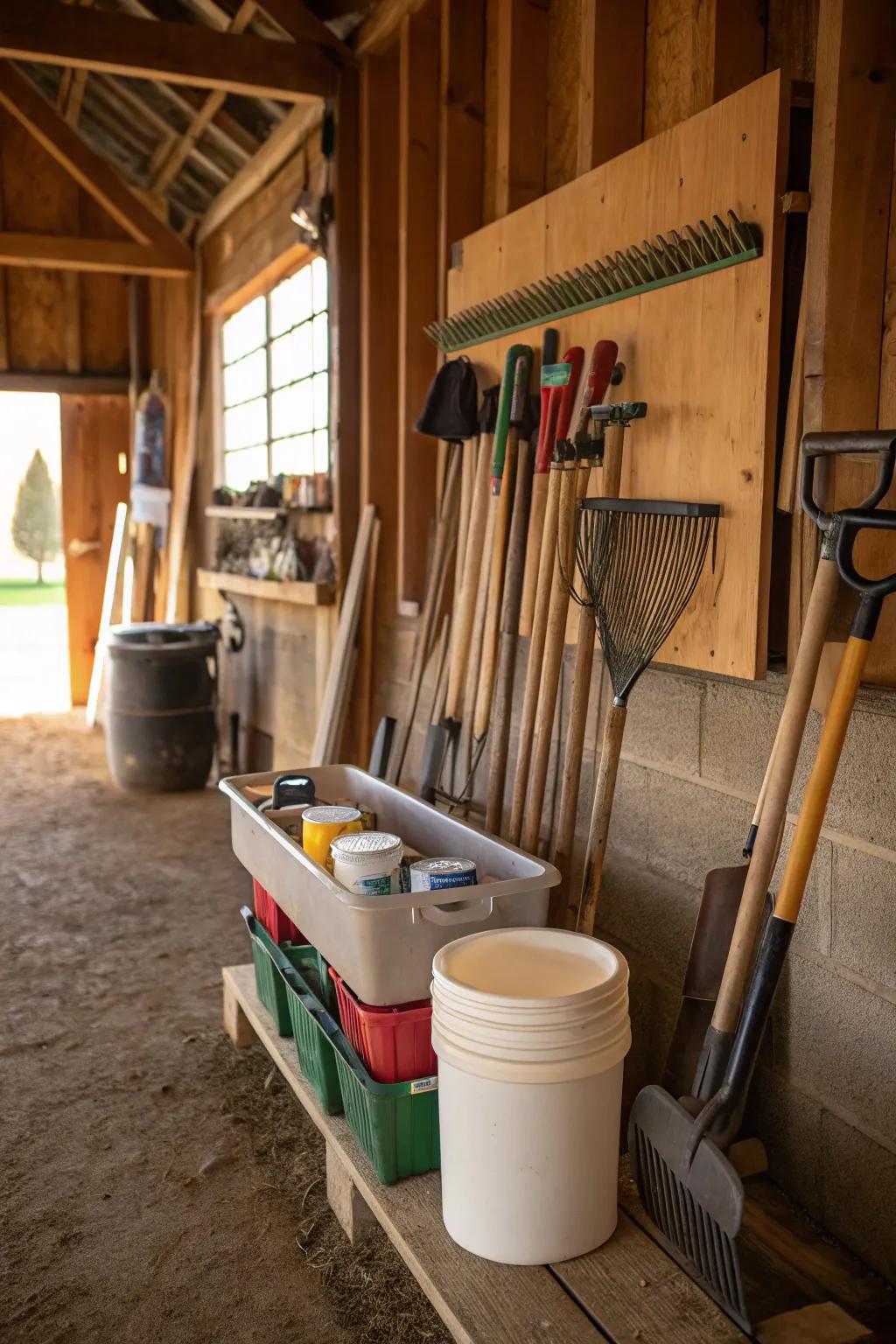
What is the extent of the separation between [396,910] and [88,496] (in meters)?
5.83

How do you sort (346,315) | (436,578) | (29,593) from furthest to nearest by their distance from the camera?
(29,593), (346,315), (436,578)

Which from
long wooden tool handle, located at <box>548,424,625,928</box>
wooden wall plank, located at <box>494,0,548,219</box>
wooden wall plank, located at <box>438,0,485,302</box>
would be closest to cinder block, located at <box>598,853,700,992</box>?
long wooden tool handle, located at <box>548,424,625,928</box>

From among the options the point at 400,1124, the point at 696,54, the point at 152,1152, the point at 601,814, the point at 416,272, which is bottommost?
the point at 152,1152

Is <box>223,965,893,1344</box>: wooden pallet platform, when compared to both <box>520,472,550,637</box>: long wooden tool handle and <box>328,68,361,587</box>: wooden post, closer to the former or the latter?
<box>520,472,550,637</box>: long wooden tool handle

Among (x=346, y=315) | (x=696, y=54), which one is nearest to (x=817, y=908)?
(x=696, y=54)

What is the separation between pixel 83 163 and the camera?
518 cm

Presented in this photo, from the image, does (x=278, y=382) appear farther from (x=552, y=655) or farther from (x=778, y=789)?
(x=778, y=789)

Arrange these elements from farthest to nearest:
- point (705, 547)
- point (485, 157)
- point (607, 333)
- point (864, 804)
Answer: point (485, 157) → point (607, 333) → point (705, 547) → point (864, 804)

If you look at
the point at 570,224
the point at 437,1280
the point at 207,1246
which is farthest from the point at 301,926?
the point at 570,224

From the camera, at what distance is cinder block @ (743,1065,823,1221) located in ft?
5.99

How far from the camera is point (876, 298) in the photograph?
67.1 inches

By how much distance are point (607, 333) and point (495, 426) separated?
1.60 ft

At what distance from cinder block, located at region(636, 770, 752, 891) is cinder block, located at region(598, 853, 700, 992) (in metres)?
0.04

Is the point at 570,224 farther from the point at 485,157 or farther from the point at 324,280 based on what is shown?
the point at 324,280
